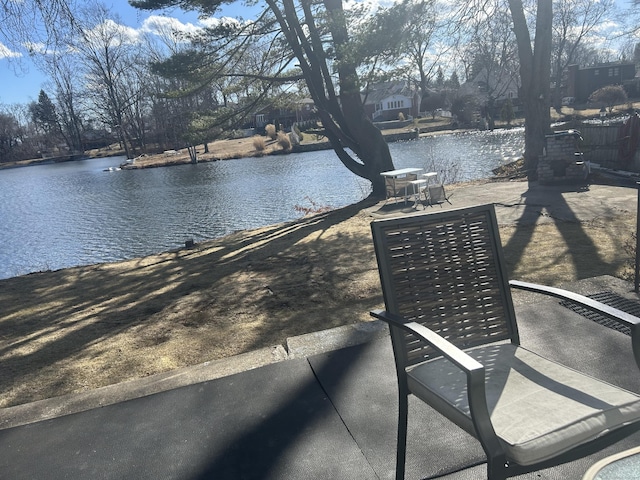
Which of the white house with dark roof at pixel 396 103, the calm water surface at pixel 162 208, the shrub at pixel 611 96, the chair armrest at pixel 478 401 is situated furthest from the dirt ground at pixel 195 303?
the white house with dark roof at pixel 396 103

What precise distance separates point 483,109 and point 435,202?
161 feet

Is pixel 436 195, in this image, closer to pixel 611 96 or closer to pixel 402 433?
pixel 402 433

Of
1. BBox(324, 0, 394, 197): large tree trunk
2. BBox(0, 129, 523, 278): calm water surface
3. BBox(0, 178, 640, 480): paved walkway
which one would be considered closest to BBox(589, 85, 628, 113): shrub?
BBox(0, 129, 523, 278): calm water surface

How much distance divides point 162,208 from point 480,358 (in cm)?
1935

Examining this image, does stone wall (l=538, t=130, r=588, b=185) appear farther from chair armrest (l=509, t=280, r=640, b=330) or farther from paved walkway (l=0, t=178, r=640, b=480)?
chair armrest (l=509, t=280, r=640, b=330)

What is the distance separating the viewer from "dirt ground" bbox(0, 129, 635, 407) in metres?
3.74

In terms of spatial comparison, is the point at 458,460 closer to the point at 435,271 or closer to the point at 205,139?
the point at 435,271

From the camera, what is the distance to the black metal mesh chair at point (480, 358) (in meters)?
1.46

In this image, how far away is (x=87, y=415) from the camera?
9.14 feet

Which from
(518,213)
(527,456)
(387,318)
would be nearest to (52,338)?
(387,318)

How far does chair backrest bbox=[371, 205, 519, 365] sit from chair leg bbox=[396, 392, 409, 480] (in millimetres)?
161

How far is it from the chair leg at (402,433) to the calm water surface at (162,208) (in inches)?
438

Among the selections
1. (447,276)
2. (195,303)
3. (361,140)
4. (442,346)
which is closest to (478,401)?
(442,346)

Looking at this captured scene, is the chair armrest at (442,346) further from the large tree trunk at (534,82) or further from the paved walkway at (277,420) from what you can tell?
the large tree trunk at (534,82)
